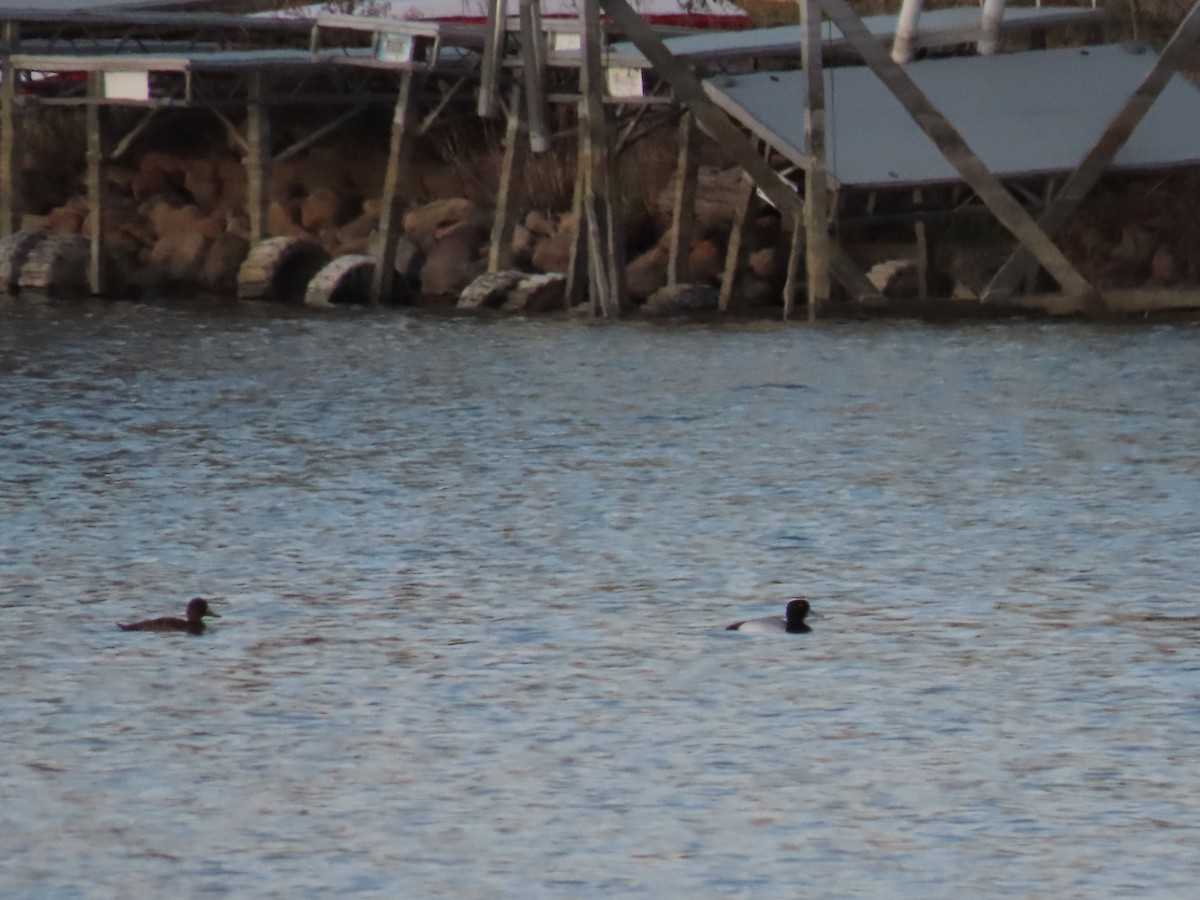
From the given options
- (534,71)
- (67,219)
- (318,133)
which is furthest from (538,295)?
(67,219)

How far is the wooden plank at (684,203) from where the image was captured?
92.0 ft

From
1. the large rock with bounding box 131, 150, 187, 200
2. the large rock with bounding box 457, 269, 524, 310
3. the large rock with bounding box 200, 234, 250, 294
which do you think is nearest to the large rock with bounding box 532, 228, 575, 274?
the large rock with bounding box 457, 269, 524, 310

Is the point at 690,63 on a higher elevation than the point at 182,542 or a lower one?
higher

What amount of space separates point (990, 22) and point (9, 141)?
11321 millimetres

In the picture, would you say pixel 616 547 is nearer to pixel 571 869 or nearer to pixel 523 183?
pixel 571 869

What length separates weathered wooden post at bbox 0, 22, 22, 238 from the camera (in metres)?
31.7

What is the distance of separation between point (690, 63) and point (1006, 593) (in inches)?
681

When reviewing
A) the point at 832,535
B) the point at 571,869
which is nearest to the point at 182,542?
→ the point at 832,535

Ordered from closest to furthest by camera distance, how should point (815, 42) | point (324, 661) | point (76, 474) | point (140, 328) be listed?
1. point (324, 661)
2. point (76, 474)
3. point (815, 42)
4. point (140, 328)

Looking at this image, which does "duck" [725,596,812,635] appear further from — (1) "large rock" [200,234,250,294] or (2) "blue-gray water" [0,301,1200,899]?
(1) "large rock" [200,234,250,294]

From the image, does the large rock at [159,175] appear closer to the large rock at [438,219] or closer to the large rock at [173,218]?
the large rock at [173,218]

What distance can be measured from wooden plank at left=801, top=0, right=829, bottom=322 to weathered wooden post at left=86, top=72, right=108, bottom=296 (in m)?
10.1

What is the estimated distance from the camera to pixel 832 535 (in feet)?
40.7

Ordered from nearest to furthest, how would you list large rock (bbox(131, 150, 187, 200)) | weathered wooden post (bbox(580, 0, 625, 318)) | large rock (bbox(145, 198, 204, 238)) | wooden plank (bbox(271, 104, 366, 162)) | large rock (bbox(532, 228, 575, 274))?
weathered wooden post (bbox(580, 0, 625, 318))
large rock (bbox(532, 228, 575, 274))
wooden plank (bbox(271, 104, 366, 162))
large rock (bbox(145, 198, 204, 238))
large rock (bbox(131, 150, 187, 200))
